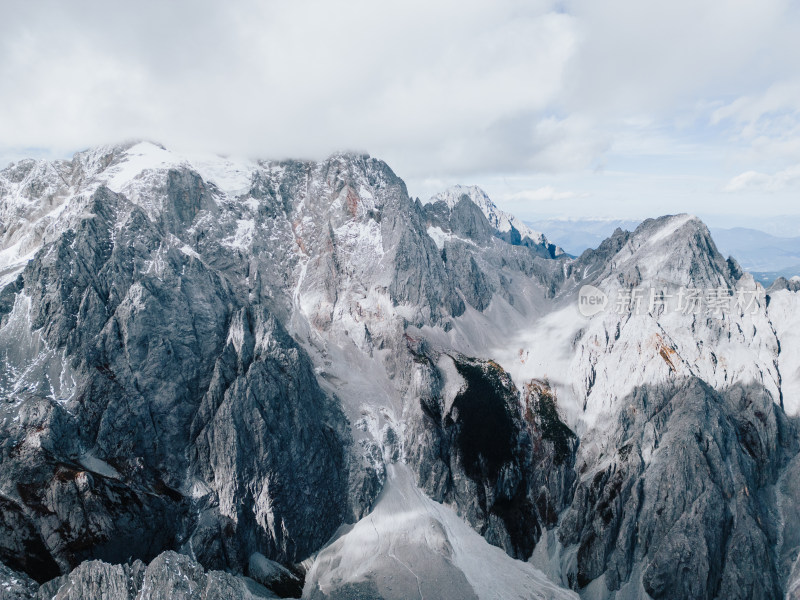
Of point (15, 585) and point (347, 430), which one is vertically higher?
point (15, 585)

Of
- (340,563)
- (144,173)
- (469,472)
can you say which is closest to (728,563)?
(469,472)

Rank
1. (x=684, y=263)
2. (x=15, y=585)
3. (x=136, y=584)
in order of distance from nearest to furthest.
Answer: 1. (x=136, y=584)
2. (x=15, y=585)
3. (x=684, y=263)

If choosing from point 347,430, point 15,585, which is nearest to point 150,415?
point 15,585

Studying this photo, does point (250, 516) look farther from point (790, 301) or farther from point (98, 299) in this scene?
point (790, 301)

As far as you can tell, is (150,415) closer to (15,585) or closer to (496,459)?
(15,585)

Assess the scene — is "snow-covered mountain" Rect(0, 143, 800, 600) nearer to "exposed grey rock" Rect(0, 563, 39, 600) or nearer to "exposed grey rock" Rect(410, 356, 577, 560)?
"exposed grey rock" Rect(0, 563, 39, 600)

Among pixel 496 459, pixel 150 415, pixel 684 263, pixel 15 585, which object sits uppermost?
pixel 684 263

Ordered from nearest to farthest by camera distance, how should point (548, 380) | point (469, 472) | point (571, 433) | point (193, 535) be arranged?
point (193, 535)
point (469, 472)
point (571, 433)
point (548, 380)

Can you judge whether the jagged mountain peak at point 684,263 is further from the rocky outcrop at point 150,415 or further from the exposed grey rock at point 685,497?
the rocky outcrop at point 150,415
